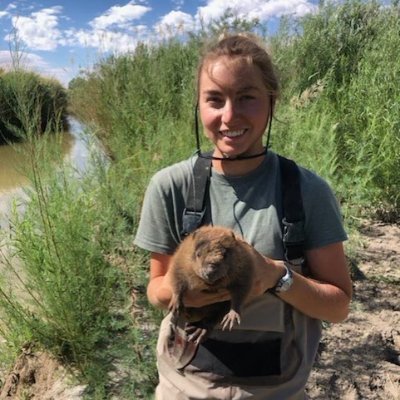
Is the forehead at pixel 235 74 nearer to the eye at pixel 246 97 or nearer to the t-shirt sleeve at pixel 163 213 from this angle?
the eye at pixel 246 97

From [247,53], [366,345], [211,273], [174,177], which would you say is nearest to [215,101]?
[247,53]

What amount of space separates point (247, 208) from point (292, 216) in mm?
188

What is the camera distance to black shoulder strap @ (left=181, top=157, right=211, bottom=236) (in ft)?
5.95

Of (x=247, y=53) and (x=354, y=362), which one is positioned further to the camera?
(x=354, y=362)

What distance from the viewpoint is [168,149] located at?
4.61m

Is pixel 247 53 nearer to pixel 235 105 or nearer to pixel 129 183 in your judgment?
pixel 235 105

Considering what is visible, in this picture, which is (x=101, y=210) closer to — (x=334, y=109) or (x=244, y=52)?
(x=244, y=52)

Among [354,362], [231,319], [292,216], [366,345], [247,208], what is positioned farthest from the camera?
[366,345]

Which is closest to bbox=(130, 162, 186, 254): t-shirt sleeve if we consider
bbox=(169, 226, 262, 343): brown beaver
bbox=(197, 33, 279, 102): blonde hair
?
bbox=(169, 226, 262, 343): brown beaver

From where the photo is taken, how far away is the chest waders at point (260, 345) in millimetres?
1728

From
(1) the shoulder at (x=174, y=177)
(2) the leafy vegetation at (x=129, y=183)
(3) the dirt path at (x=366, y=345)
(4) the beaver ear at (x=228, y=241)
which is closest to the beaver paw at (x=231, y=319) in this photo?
(4) the beaver ear at (x=228, y=241)

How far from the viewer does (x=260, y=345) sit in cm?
174

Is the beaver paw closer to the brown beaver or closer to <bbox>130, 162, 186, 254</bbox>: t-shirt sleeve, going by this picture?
the brown beaver

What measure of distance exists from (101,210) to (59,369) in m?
1.28
